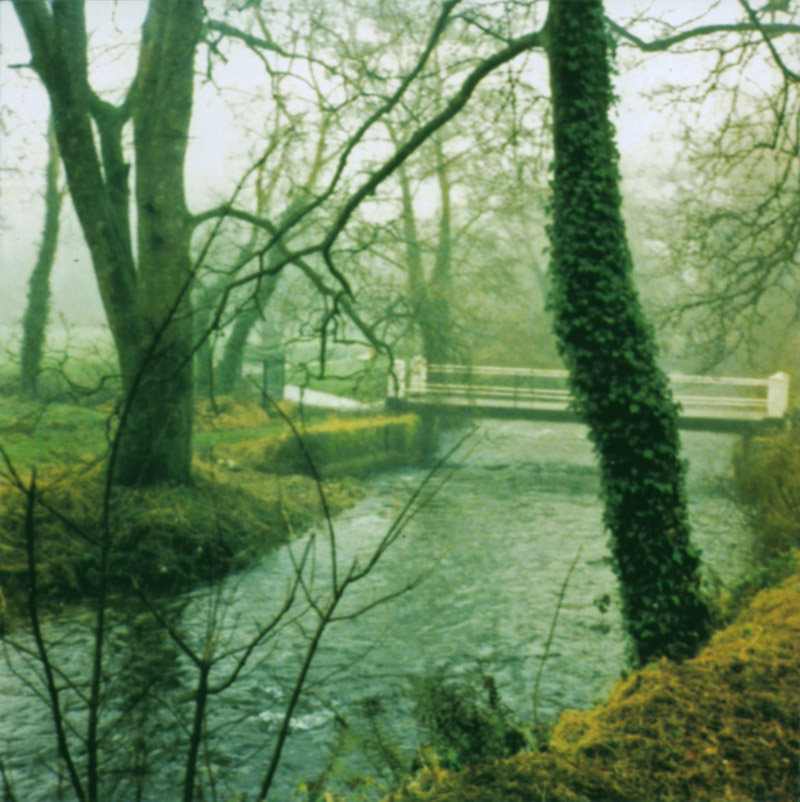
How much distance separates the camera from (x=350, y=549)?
937 cm

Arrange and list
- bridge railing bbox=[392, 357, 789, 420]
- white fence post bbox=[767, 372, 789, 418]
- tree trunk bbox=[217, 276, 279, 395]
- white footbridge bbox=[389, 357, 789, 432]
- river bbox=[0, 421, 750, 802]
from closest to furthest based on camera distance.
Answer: river bbox=[0, 421, 750, 802] → white fence post bbox=[767, 372, 789, 418] → bridge railing bbox=[392, 357, 789, 420] → white footbridge bbox=[389, 357, 789, 432] → tree trunk bbox=[217, 276, 279, 395]

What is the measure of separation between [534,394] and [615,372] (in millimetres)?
9710

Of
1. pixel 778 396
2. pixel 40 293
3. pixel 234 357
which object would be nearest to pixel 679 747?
pixel 40 293

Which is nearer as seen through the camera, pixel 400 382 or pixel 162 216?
pixel 162 216

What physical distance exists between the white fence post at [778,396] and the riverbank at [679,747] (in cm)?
638

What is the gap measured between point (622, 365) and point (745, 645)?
68.9 inches

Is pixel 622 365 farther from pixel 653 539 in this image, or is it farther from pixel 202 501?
pixel 202 501

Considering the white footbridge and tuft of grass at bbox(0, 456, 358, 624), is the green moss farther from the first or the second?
the white footbridge

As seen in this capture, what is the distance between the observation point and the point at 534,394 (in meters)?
15.1

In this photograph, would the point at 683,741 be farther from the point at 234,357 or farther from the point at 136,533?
the point at 234,357

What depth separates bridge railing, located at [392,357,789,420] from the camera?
11.1 metres

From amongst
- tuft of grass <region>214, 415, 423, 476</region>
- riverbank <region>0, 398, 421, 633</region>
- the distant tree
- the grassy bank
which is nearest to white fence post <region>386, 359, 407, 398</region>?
tuft of grass <region>214, 415, 423, 476</region>

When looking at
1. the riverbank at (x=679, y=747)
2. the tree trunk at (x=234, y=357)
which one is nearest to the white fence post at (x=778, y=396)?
the riverbank at (x=679, y=747)

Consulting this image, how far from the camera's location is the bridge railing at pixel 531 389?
1109 centimetres
